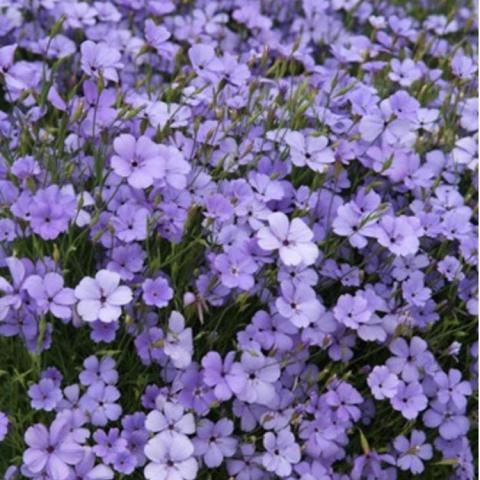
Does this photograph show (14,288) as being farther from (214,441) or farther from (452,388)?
(452,388)

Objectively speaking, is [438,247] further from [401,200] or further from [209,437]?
[209,437]

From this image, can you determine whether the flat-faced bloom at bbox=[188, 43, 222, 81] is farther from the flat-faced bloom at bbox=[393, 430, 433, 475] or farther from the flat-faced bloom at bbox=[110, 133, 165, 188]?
the flat-faced bloom at bbox=[393, 430, 433, 475]

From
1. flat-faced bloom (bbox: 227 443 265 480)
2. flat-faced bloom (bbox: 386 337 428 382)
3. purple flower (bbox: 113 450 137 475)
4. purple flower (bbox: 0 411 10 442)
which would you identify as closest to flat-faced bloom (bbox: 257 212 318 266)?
flat-faced bloom (bbox: 386 337 428 382)

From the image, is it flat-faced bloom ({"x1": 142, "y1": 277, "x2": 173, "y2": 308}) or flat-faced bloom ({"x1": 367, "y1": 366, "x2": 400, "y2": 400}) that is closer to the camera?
flat-faced bloom ({"x1": 142, "y1": 277, "x2": 173, "y2": 308})

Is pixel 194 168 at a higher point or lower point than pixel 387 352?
higher

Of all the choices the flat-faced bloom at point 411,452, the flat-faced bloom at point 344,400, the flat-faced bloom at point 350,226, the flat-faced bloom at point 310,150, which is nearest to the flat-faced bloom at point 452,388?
the flat-faced bloom at point 411,452

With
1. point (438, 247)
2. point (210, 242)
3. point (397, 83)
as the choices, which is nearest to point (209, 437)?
point (210, 242)
